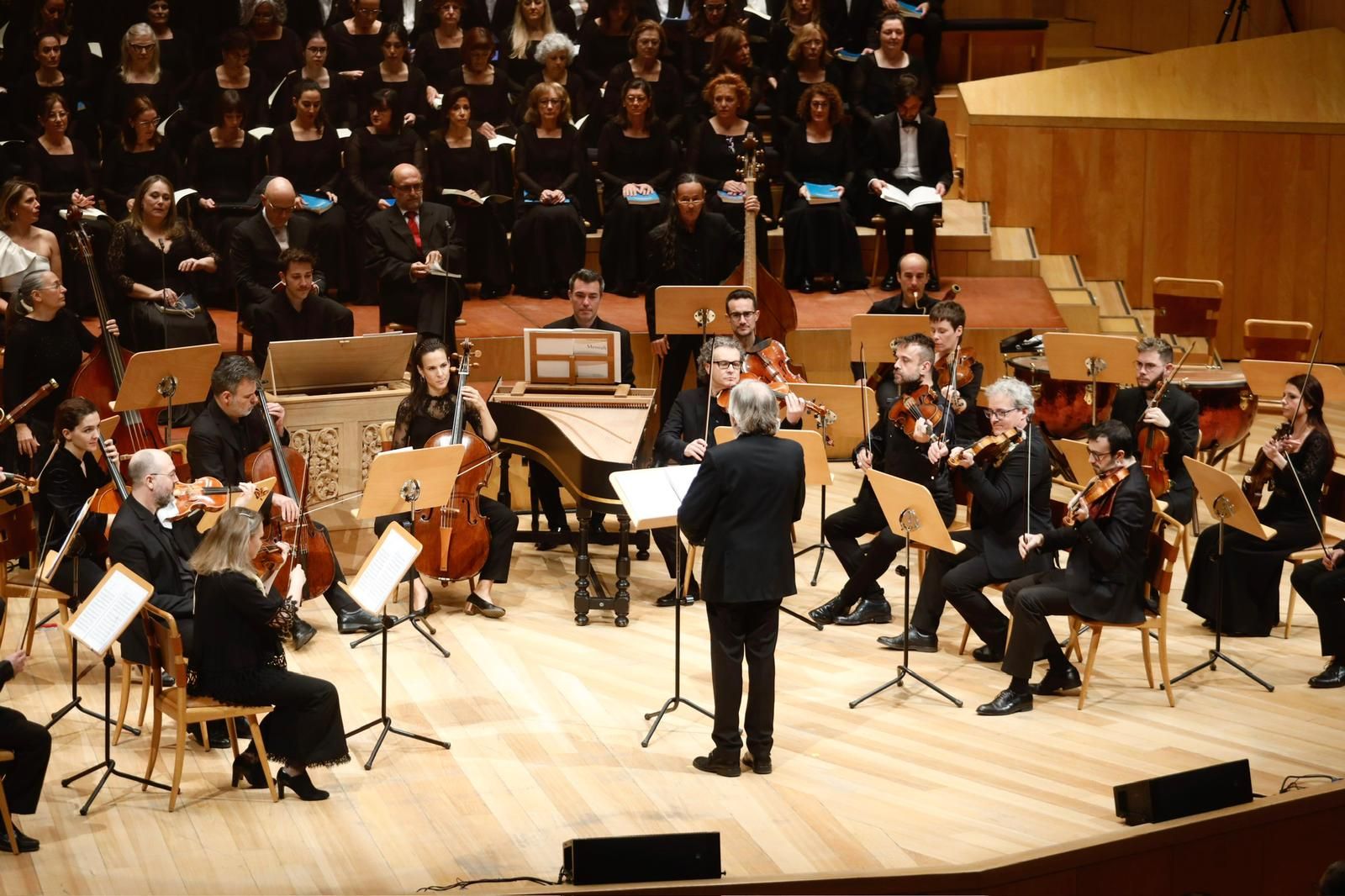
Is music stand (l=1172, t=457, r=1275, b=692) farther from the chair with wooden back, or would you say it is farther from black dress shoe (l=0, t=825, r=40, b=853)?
black dress shoe (l=0, t=825, r=40, b=853)

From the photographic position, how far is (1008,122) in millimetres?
10086

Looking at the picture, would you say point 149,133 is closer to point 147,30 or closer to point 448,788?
point 147,30

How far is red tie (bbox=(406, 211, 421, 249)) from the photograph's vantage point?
7617 mm

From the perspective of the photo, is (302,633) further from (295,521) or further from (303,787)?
(303,787)

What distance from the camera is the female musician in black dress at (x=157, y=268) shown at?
722 centimetres

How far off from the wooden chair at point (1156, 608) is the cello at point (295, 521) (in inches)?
106

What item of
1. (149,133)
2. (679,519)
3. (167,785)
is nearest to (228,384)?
(167,785)

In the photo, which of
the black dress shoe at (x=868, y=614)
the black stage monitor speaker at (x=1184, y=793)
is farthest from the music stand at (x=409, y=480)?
the black stage monitor speaker at (x=1184, y=793)

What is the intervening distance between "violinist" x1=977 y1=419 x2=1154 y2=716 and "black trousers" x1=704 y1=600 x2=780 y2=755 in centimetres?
88

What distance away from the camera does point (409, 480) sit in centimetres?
559

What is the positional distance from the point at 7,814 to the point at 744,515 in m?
2.18

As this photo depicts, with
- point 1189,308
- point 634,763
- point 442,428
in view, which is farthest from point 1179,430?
point 442,428

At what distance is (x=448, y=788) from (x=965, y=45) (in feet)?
24.9

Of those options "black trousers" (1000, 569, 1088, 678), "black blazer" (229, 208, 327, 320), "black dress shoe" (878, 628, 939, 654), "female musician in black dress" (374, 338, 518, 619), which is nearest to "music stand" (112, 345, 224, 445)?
"female musician in black dress" (374, 338, 518, 619)
